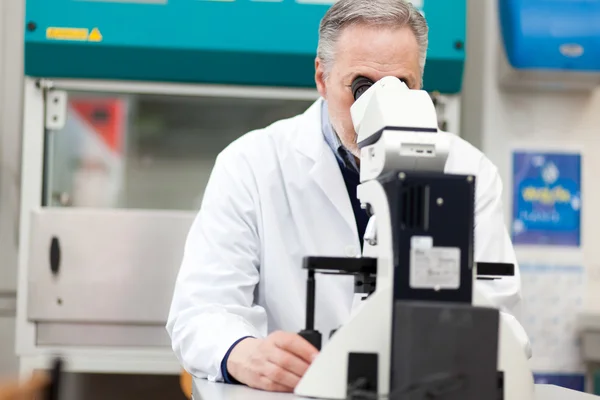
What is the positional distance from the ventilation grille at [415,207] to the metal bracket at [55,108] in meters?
1.66

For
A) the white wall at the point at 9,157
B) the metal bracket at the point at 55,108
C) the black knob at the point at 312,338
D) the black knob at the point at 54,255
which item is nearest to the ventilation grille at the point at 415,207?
the black knob at the point at 312,338

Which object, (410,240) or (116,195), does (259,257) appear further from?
(116,195)

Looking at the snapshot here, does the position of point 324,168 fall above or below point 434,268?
above

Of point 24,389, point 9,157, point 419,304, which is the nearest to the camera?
point 24,389

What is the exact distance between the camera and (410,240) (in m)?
1.02

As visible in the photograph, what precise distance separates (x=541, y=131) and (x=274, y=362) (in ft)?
5.71

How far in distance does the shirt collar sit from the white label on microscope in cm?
74

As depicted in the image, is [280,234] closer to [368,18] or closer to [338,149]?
[338,149]

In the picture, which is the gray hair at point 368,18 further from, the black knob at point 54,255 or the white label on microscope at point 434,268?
the black knob at point 54,255

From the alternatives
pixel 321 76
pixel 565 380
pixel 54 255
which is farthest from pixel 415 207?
pixel 565 380

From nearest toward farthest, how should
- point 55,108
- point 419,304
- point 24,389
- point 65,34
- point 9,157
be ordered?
1. point 24,389
2. point 419,304
3. point 65,34
4. point 55,108
5. point 9,157

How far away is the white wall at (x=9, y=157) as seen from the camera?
2723 millimetres

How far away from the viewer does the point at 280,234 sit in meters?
1.75

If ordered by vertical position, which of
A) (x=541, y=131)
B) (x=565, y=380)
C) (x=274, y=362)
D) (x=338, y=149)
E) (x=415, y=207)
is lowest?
(x=565, y=380)
